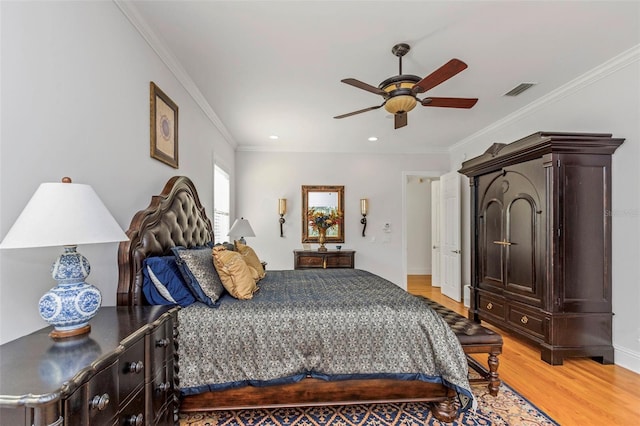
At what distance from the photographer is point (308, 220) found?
568 centimetres

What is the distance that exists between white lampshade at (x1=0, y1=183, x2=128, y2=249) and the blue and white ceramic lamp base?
0.64 feet

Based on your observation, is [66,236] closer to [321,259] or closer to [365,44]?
[365,44]

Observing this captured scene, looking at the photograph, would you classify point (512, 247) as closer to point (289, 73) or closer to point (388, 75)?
point (388, 75)

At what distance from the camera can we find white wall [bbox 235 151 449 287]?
5641 mm

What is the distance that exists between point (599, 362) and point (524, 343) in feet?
2.00

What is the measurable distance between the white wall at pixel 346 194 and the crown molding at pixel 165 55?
5.51 ft

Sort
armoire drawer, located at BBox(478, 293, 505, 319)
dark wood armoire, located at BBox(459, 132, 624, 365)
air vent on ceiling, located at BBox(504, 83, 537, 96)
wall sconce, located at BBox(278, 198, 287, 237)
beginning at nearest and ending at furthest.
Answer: dark wood armoire, located at BBox(459, 132, 624, 365) < air vent on ceiling, located at BBox(504, 83, 537, 96) < armoire drawer, located at BBox(478, 293, 505, 319) < wall sconce, located at BBox(278, 198, 287, 237)

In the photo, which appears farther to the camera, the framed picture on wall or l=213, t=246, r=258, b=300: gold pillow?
the framed picture on wall

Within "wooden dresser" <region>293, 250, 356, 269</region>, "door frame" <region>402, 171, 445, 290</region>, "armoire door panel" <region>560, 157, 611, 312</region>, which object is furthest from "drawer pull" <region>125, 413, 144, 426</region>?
"door frame" <region>402, 171, 445, 290</region>

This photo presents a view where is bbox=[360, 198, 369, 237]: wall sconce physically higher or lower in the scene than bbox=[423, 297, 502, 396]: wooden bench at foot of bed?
higher

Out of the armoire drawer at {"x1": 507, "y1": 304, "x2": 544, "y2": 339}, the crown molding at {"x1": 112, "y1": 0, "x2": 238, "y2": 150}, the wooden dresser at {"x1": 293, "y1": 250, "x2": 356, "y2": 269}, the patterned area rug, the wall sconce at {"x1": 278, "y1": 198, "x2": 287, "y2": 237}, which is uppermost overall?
the crown molding at {"x1": 112, "y1": 0, "x2": 238, "y2": 150}

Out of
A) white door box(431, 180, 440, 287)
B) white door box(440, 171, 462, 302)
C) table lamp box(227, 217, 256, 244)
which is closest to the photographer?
table lamp box(227, 217, 256, 244)

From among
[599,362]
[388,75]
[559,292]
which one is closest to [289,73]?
[388,75]

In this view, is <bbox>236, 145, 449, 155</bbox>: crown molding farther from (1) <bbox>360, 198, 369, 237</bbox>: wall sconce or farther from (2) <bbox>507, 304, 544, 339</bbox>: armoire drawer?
(2) <bbox>507, 304, 544, 339</bbox>: armoire drawer
